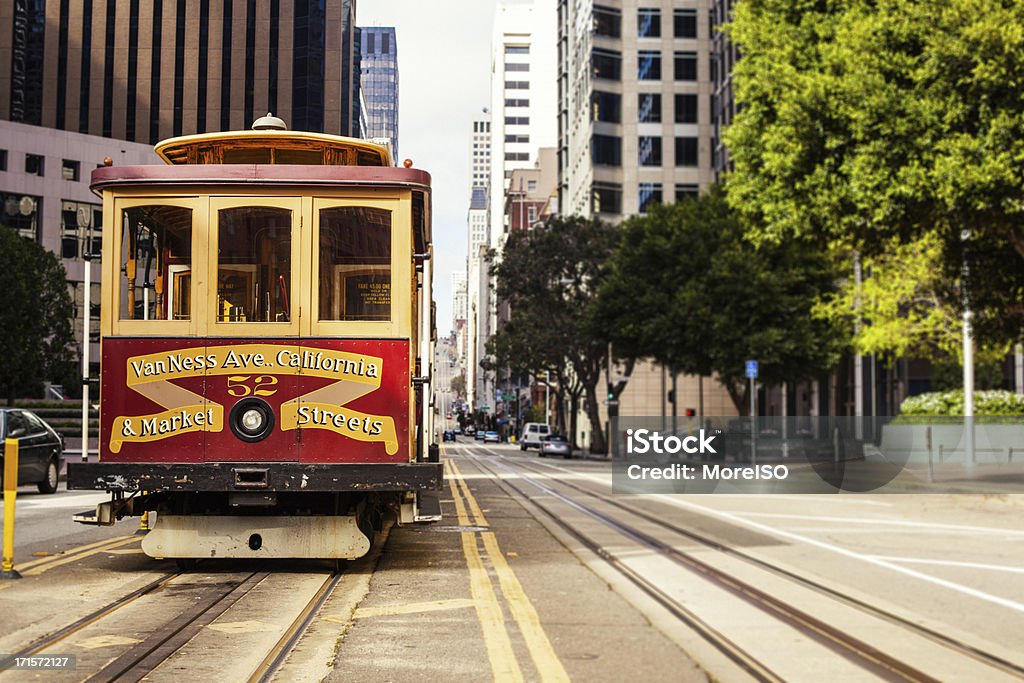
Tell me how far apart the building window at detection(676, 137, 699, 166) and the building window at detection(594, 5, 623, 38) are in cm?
818

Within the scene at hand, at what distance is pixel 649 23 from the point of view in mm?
77938

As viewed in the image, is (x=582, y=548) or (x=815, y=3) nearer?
(x=582, y=548)

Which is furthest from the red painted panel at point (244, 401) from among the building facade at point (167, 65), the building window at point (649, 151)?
the building facade at point (167, 65)

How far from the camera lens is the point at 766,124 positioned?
24.3 meters

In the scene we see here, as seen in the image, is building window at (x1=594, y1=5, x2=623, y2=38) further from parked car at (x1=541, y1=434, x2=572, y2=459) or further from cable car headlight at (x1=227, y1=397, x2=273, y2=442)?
cable car headlight at (x1=227, y1=397, x2=273, y2=442)

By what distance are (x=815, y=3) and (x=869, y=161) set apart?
4358 mm

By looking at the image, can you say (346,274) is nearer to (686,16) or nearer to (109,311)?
(109,311)

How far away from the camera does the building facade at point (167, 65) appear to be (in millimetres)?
90000

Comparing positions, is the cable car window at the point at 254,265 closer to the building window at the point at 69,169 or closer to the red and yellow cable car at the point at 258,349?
the red and yellow cable car at the point at 258,349

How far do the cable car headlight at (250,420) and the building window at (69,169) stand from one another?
76269 mm

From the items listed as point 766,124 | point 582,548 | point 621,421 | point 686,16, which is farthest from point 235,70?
point 582,548

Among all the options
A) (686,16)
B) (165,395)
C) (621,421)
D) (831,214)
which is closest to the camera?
(165,395)

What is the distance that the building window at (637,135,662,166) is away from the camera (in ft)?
251

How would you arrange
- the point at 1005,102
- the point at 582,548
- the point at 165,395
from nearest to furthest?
the point at 165,395 → the point at 582,548 → the point at 1005,102
